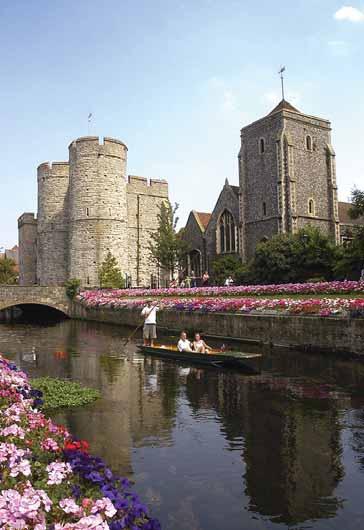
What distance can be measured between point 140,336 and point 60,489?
2105 cm

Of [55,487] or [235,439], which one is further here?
[235,439]

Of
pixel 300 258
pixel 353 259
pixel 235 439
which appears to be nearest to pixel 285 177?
pixel 300 258

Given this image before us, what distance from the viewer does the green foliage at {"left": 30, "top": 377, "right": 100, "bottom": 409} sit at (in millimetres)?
9852

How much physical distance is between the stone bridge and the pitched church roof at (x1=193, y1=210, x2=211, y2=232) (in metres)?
18.2

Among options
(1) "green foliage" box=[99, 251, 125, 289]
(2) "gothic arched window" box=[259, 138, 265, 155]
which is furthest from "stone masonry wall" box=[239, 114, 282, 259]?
(1) "green foliage" box=[99, 251, 125, 289]

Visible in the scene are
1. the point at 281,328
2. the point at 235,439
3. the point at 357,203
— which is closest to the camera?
the point at 235,439

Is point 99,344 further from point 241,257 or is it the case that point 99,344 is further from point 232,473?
point 241,257

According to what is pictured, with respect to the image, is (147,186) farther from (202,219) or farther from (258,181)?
(258,181)

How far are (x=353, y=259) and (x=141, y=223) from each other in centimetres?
2970

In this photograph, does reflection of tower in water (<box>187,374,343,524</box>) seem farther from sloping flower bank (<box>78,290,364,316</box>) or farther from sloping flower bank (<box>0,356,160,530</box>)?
sloping flower bank (<box>78,290,364,316</box>)

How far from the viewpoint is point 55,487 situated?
3910 mm

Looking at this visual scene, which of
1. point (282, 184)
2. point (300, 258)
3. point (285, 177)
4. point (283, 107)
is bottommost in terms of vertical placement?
point (300, 258)

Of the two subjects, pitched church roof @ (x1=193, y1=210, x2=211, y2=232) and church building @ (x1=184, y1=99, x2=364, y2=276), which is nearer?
church building @ (x1=184, y1=99, x2=364, y2=276)

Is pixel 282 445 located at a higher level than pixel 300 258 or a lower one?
lower
